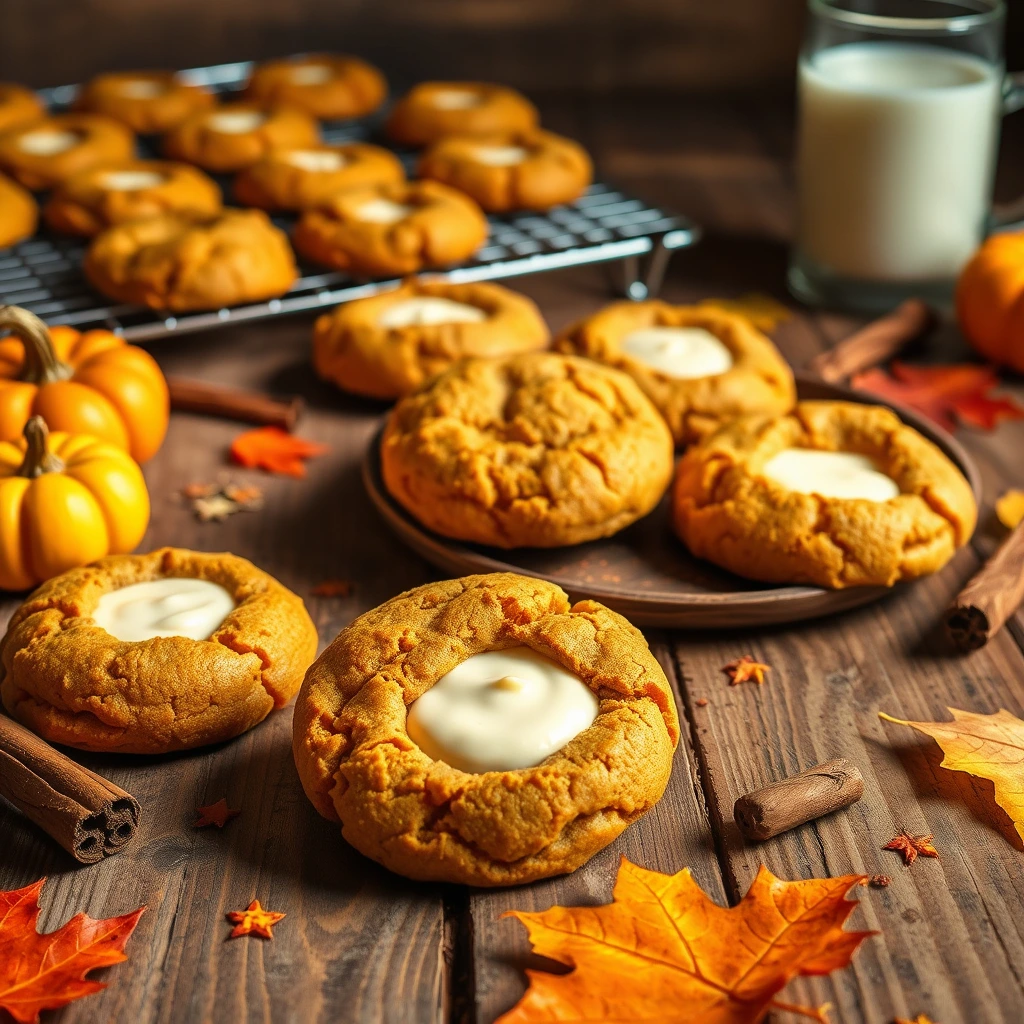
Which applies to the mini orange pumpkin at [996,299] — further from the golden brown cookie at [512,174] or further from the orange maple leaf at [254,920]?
the orange maple leaf at [254,920]

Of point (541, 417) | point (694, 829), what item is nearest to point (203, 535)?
point (541, 417)

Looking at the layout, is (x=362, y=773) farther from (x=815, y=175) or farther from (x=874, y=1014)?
(x=815, y=175)

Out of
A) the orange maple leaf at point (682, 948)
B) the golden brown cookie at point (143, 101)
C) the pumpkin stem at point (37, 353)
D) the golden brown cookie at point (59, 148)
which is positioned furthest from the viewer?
the golden brown cookie at point (143, 101)

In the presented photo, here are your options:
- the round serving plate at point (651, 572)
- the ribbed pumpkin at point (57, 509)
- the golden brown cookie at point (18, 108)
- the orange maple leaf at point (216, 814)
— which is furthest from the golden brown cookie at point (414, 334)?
the golden brown cookie at point (18, 108)

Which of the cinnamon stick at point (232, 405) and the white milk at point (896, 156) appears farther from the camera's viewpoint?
the white milk at point (896, 156)

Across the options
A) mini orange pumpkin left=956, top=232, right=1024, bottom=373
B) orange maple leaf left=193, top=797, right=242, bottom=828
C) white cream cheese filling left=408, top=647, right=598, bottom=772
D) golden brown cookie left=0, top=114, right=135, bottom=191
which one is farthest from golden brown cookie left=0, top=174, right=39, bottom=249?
mini orange pumpkin left=956, top=232, right=1024, bottom=373

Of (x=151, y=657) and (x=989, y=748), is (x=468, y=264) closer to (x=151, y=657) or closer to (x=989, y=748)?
(x=151, y=657)
